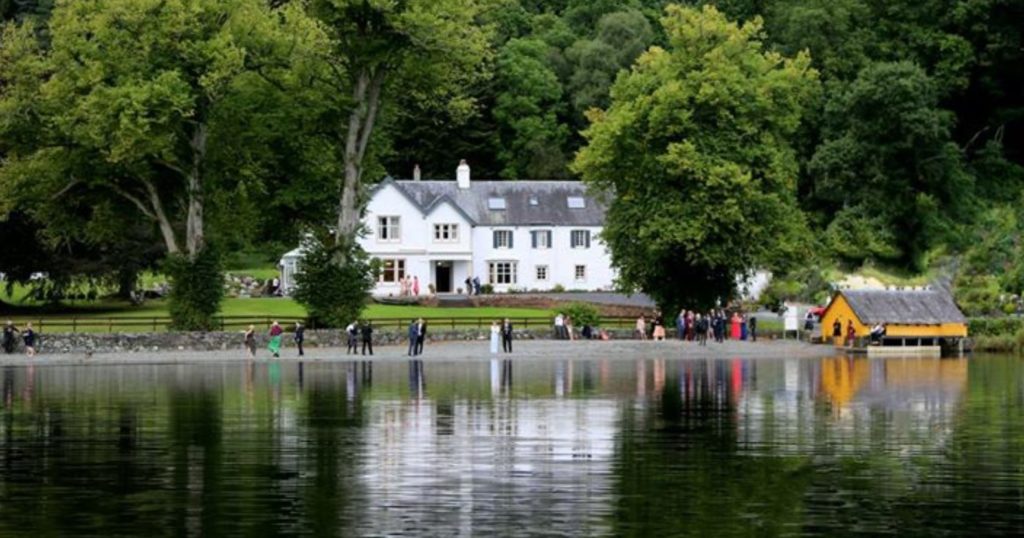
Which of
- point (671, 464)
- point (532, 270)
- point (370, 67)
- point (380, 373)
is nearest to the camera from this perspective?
point (671, 464)

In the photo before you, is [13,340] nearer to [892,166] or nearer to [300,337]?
[300,337]

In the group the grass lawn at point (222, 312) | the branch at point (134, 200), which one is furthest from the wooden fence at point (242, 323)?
the branch at point (134, 200)

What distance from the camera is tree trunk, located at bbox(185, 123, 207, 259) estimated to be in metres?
77.1

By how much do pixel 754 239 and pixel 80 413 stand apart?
43187 mm

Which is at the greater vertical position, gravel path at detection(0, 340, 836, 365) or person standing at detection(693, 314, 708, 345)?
person standing at detection(693, 314, 708, 345)

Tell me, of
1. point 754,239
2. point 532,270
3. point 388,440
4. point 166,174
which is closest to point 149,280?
point 532,270

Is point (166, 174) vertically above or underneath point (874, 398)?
above

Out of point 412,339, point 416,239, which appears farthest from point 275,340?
point 416,239

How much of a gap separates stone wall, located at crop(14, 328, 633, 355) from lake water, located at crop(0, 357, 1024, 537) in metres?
15.5

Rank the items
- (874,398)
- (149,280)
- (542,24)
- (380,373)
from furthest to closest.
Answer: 1. (542,24)
2. (149,280)
3. (380,373)
4. (874,398)

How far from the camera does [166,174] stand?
262ft

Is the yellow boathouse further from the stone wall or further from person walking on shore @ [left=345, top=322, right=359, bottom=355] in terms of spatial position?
person walking on shore @ [left=345, top=322, right=359, bottom=355]

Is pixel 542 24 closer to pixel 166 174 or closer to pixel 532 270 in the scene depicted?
pixel 532 270

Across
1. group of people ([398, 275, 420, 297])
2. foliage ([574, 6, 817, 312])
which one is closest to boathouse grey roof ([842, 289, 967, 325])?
→ foliage ([574, 6, 817, 312])
